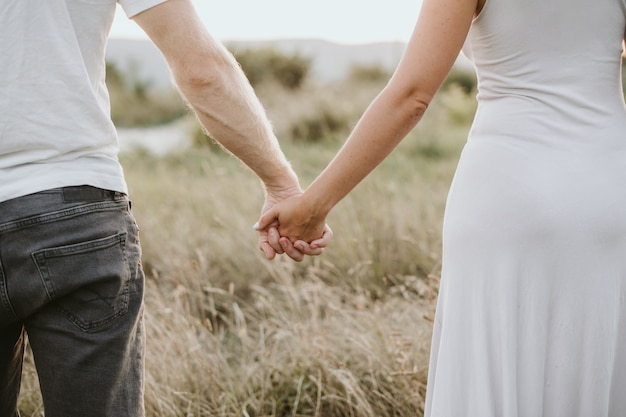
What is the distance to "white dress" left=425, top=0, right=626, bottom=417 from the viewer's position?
173cm

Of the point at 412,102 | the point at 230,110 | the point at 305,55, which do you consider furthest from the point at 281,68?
→ the point at 412,102

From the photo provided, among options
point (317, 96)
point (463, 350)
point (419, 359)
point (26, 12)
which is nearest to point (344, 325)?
point (419, 359)

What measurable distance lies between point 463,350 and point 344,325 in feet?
5.69

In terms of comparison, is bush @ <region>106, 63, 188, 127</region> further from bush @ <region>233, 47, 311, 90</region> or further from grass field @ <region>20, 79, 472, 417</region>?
grass field @ <region>20, 79, 472, 417</region>

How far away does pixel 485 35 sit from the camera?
5.92 ft

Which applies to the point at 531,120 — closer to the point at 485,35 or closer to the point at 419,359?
the point at 485,35

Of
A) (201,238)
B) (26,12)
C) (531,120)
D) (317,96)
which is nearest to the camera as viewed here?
(26,12)

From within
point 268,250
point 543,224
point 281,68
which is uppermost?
point 281,68

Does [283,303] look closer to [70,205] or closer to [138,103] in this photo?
[70,205]

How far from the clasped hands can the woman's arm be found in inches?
Answer: 4.2

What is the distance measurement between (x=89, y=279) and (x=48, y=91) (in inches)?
17.0

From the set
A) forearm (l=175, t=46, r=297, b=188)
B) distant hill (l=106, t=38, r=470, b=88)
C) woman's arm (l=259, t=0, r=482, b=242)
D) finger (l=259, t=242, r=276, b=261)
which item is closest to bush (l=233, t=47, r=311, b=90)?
distant hill (l=106, t=38, r=470, b=88)

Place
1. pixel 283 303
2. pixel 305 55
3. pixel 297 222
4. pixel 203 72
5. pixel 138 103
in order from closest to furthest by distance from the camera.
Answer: pixel 203 72 < pixel 297 222 < pixel 283 303 < pixel 305 55 < pixel 138 103

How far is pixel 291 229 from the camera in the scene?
241cm
